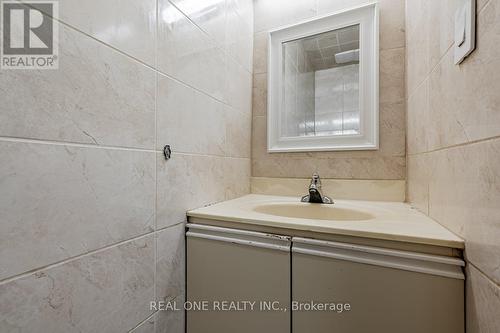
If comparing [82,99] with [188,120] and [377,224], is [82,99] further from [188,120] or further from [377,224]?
[377,224]

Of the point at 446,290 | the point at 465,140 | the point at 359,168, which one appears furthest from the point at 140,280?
the point at 359,168

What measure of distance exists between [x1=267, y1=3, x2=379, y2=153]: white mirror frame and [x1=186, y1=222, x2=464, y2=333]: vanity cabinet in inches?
27.1

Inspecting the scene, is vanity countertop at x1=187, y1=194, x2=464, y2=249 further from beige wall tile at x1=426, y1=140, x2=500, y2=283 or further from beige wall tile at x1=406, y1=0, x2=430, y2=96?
A: beige wall tile at x1=406, y1=0, x2=430, y2=96

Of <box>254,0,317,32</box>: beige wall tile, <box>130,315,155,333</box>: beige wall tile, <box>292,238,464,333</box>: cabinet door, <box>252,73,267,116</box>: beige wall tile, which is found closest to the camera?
<box>292,238,464,333</box>: cabinet door

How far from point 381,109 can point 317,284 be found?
917mm

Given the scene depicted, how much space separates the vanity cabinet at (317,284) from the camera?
1.79ft

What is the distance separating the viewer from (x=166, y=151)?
747 millimetres

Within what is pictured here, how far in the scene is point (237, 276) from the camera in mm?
761

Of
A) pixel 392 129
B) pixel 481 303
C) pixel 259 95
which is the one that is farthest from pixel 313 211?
pixel 259 95

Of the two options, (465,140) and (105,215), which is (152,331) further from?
(465,140)

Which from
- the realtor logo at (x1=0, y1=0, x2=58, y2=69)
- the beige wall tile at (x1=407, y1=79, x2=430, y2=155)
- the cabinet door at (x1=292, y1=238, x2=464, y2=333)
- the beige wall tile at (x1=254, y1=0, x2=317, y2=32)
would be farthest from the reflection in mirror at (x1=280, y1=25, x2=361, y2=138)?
the realtor logo at (x1=0, y1=0, x2=58, y2=69)

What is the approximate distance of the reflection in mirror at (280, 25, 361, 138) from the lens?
3.94 feet

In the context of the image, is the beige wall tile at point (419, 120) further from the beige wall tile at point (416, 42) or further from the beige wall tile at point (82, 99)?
the beige wall tile at point (82, 99)

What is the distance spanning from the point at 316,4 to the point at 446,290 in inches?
55.0
